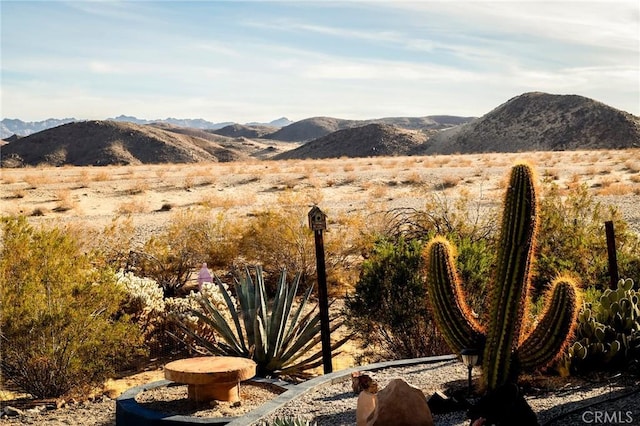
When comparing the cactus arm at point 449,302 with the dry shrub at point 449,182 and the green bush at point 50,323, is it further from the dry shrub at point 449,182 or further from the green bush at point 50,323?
the dry shrub at point 449,182

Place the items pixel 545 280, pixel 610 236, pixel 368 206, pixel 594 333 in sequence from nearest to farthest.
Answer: pixel 594 333 < pixel 610 236 < pixel 545 280 < pixel 368 206

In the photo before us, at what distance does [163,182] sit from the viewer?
107ft

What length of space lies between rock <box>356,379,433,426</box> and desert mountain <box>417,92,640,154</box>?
76410mm

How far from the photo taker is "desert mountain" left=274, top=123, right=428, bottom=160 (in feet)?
308

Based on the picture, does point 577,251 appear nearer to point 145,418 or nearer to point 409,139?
point 145,418

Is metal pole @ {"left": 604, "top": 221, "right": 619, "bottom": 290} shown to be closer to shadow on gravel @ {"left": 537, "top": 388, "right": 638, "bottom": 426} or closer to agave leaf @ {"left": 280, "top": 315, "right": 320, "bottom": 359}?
shadow on gravel @ {"left": 537, "top": 388, "right": 638, "bottom": 426}

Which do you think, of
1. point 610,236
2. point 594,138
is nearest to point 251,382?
point 610,236

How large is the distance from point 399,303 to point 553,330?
10.4 feet

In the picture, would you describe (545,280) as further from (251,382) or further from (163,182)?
(163,182)

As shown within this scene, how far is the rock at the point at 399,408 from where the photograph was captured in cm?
517

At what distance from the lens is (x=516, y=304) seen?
18.5 feet

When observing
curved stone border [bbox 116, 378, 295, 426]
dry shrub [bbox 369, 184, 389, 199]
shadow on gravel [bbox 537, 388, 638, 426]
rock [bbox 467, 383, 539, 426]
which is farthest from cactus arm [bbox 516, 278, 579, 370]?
dry shrub [bbox 369, 184, 389, 199]

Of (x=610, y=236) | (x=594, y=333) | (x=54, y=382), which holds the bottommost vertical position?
(x=54, y=382)

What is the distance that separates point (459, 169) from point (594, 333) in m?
31.3
